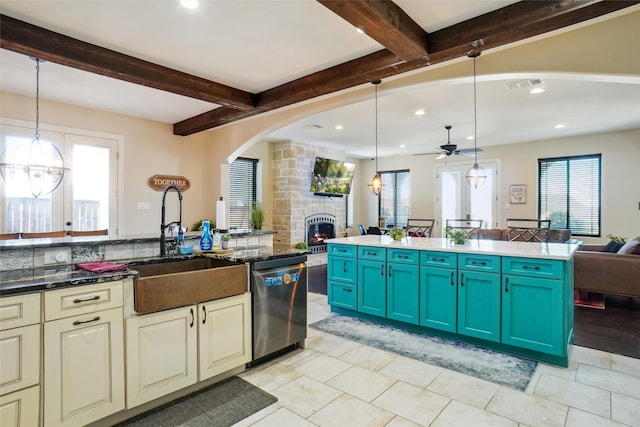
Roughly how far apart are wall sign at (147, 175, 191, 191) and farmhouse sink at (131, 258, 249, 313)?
3125 mm

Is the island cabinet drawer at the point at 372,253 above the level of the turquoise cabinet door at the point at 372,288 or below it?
above

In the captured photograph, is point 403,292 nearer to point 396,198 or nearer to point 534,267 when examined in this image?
point 534,267

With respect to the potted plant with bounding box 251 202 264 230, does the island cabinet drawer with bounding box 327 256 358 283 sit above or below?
below

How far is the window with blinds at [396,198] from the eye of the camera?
9.64m

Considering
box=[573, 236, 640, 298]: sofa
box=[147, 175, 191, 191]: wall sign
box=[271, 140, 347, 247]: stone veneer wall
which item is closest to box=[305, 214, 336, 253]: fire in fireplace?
box=[271, 140, 347, 247]: stone veneer wall

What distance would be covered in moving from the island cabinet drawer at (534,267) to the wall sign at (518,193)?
572 cm

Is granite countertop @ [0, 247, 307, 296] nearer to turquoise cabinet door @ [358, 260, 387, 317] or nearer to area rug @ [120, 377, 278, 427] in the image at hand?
area rug @ [120, 377, 278, 427]

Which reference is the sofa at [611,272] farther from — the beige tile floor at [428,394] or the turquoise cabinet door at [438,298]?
the turquoise cabinet door at [438,298]

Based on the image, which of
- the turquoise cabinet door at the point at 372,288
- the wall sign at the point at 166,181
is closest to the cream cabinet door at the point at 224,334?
the turquoise cabinet door at the point at 372,288

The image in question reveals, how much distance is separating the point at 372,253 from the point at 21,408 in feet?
10.1

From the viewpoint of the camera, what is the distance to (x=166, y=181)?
5.62 m

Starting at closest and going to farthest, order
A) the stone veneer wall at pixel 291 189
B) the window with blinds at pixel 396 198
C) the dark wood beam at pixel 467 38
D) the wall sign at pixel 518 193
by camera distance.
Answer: the dark wood beam at pixel 467 38 < the stone veneer wall at pixel 291 189 < the wall sign at pixel 518 193 < the window with blinds at pixel 396 198

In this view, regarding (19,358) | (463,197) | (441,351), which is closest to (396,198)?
(463,197)

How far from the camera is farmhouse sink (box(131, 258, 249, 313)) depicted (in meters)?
2.13
